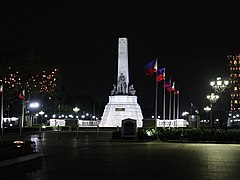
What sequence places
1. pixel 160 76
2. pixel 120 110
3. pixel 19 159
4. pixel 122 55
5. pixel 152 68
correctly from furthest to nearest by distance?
pixel 120 110, pixel 122 55, pixel 160 76, pixel 152 68, pixel 19 159

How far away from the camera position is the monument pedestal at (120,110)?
68.1 m

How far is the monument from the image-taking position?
2621 inches

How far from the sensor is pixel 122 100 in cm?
6875

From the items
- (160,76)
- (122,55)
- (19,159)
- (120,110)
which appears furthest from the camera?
(120,110)

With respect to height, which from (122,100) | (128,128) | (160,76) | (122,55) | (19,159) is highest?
(122,55)

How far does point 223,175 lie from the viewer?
1439 centimetres

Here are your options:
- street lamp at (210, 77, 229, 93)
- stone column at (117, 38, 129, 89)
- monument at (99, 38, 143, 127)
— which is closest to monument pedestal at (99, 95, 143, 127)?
monument at (99, 38, 143, 127)

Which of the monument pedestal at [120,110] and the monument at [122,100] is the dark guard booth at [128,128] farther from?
the monument pedestal at [120,110]

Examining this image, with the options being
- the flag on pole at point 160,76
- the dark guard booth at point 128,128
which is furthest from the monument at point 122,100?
the dark guard booth at point 128,128

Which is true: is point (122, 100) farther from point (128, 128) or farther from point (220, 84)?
point (220, 84)

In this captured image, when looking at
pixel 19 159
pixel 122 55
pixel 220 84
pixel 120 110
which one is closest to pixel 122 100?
pixel 120 110

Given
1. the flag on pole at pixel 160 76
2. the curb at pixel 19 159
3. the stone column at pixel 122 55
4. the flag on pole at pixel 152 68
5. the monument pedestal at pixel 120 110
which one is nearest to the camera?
the curb at pixel 19 159

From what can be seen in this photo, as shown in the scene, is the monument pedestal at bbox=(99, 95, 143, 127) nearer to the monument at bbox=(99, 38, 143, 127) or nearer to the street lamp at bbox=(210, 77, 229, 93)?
the monument at bbox=(99, 38, 143, 127)

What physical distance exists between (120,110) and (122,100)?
5.61 ft
